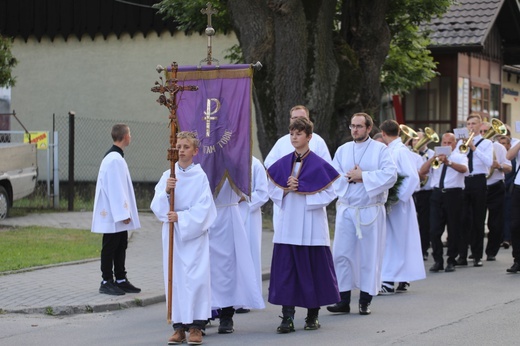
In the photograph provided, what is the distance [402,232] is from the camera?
12836 millimetres

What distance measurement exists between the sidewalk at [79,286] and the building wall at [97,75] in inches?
458

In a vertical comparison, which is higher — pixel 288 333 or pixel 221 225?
pixel 221 225

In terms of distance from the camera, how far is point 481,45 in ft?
90.5

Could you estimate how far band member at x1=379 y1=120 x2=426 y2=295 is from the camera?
12.6 meters

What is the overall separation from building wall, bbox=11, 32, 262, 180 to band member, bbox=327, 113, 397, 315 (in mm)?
16202

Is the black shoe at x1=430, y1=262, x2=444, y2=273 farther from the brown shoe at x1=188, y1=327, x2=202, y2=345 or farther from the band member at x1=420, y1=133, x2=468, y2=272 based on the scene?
the brown shoe at x1=188, y1=327, x2=202, y2=345

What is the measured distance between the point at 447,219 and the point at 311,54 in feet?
16.3

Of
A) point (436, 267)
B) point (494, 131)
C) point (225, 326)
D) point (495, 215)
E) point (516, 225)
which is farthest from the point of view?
point (495, 215)

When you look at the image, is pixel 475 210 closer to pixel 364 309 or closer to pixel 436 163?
pixel 436 163

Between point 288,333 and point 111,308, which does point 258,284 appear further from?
point 111,308

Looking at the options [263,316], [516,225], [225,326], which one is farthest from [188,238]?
[516,225]

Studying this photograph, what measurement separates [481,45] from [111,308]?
1882 centimetres

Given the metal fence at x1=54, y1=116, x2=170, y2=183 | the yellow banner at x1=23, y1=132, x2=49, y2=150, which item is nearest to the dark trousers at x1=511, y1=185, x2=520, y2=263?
the yellow banner at x1=23, y1=132, x2=49, y2=150

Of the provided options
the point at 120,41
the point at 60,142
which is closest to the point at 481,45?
the point at 120,41
